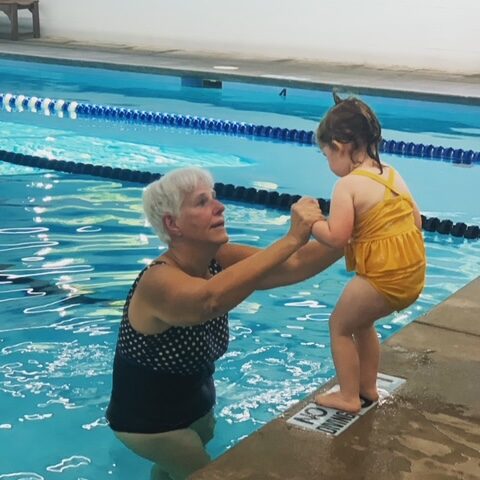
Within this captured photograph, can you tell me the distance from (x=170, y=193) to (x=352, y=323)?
70cm

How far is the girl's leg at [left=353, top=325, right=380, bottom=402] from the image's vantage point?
3031 mm

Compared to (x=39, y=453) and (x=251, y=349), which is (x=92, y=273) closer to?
(x=251, y=349)

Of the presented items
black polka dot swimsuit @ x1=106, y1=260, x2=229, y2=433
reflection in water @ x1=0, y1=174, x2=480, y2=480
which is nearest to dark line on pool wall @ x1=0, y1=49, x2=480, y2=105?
reflection in water @ x1=0, y1=174, x2=480, y2=480

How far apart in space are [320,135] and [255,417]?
1.83 metres

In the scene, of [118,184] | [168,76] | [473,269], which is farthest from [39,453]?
[168,76]

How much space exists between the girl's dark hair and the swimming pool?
5.30ft

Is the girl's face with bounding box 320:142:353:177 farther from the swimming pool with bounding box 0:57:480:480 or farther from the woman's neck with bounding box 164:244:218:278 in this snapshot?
the swimming pool with bounding box 0:57:480:480

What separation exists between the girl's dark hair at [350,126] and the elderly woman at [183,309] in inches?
8.3

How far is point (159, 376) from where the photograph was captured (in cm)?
293

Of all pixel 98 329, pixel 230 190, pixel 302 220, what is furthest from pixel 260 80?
pixel 302 220

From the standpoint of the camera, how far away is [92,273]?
5.99 meters

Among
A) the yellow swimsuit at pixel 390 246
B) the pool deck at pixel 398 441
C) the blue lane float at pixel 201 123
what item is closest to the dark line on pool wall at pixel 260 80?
the blue lane float at pixel 201 123

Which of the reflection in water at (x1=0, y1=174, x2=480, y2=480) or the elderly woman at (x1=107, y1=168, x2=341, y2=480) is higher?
the elderly woman at (x1=107, y1=168, x2=341, y2=480)

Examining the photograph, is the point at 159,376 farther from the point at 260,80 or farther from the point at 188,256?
the point at 260,80
